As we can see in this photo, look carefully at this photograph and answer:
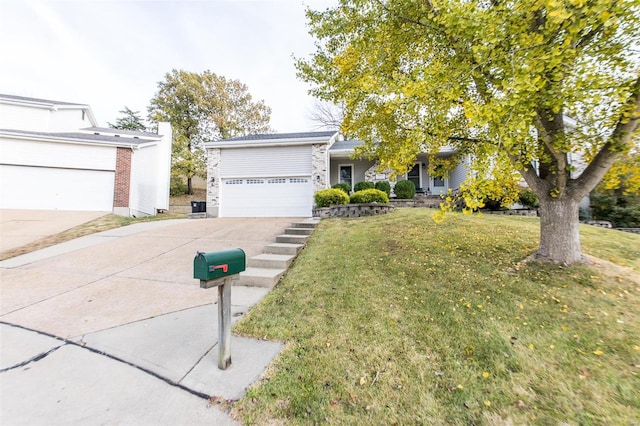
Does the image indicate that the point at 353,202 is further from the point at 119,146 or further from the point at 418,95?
the point at 119,146

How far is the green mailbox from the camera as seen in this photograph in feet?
6.76

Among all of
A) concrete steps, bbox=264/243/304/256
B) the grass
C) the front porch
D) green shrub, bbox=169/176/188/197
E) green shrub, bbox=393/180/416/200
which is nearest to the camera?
the grass

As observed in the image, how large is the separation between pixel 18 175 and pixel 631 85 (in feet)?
65.0

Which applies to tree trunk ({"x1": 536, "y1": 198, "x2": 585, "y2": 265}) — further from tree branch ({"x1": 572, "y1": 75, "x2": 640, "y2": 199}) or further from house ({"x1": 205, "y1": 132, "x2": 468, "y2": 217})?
house ({"x1": 205, "y1": 132, "x2": 468, "y2": 217})

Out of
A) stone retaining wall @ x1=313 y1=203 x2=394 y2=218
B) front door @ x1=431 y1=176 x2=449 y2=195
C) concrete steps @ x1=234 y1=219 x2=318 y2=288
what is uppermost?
front door @ x1=431 y1=176 x2=449 y2=195

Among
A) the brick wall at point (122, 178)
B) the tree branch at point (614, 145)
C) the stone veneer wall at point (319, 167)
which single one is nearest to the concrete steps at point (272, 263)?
the stone veneer wall at point (319, 167)

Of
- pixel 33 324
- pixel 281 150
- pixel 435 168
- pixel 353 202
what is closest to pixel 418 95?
pixel 435 168

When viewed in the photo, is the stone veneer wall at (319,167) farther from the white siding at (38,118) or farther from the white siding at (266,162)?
the white siding at (38,118)

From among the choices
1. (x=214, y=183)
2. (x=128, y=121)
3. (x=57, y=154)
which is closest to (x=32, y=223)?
(x=57, y=154)

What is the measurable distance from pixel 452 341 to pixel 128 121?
37122 millimetres

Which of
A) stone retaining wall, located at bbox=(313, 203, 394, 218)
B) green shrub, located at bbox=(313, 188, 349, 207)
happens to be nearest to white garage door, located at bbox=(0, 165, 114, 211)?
green shrub, located at bbox=(313, 188, 349, 207)

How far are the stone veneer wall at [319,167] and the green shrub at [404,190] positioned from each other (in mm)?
3791

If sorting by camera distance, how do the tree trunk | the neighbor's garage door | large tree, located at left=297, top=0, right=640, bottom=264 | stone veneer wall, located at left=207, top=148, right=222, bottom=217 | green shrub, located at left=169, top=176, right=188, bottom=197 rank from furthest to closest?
1. green shrub, located at left=169, top=176, right=188, bottom=197
2. stone veneer wall, located at left=207, top=148, right=222, bottom=217
3. the neighbor's garage door
4. the tree trunk
5. large tree, located at left=297, top=0, right=640, bottom=264

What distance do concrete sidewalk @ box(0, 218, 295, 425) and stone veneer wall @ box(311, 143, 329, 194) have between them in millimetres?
7016
